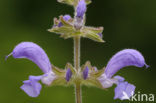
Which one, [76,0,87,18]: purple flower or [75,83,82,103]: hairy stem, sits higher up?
[76,0,87,18]: purple flower

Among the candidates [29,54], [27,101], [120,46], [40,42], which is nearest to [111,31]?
[120,46]

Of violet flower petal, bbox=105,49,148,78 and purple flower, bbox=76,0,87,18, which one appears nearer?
purple flower, bbox=76,0,87,18

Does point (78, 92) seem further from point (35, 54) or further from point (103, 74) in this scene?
point (35, 54)

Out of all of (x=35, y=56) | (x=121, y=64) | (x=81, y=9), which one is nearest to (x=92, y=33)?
(x=81, y=9)

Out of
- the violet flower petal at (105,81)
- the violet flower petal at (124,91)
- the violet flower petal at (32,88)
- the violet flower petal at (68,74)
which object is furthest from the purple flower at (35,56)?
the violet flower petal at (124,91)

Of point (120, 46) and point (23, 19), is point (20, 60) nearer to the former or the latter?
point (23, 19)

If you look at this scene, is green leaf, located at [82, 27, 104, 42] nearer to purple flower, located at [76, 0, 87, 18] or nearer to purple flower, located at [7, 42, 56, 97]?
purple flower, located at [76, 0, 87, 18]

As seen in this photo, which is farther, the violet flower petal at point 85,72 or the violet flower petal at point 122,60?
the violet flower petal at point 122,60

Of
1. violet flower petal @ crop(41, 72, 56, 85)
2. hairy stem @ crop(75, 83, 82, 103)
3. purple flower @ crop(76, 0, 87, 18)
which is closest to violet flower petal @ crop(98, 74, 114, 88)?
hairy stem @ crop(75, 83, 82, 103)

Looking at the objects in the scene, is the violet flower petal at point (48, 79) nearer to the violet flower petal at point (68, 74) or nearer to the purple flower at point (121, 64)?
the violet flower petal at point (68, 74)
